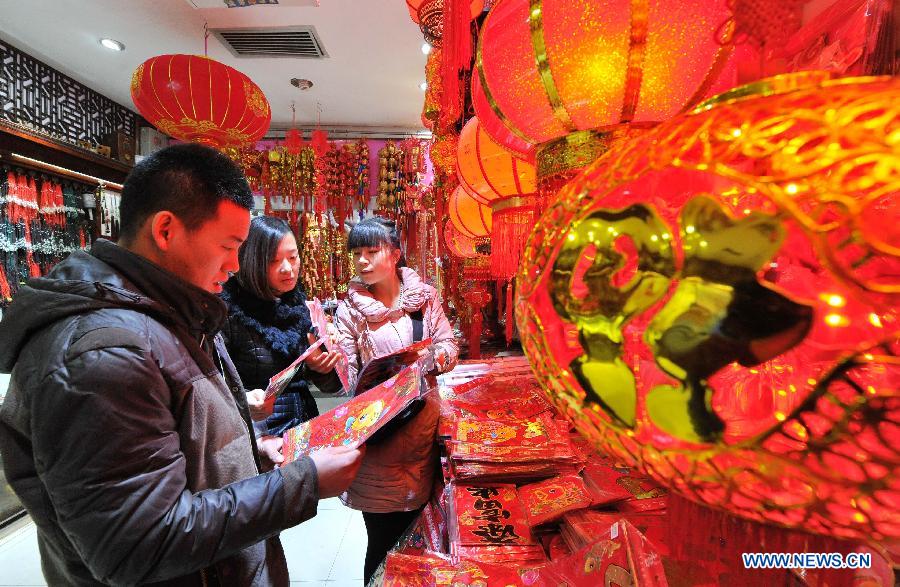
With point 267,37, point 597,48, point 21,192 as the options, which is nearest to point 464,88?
point 597,48

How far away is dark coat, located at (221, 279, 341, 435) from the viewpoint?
5.02 feet

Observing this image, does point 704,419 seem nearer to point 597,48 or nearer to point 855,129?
point 855,129

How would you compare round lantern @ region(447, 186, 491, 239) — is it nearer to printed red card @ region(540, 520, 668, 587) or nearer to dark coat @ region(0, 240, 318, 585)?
dark coat @ region(0, 240, 318, 585)

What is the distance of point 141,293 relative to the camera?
763 millimetres

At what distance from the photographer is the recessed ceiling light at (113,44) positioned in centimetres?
357

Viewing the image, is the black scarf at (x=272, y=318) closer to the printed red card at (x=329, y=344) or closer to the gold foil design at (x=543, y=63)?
the printed red card at (x=329, y=344)

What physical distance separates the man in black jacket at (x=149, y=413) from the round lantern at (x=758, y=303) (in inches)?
27.9

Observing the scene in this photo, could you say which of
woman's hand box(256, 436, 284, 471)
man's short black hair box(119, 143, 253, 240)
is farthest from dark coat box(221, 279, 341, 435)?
man's short black hair box(119, 143, 253, 240)

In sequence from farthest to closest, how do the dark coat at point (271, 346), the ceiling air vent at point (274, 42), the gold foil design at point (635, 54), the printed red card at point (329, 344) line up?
the ceiling air vent at point (274, 42), the printed red card at point (329, 344), the dark coat at point (271, 346), the gold foil design at point (635, 54)

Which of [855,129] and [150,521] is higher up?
[855,129]

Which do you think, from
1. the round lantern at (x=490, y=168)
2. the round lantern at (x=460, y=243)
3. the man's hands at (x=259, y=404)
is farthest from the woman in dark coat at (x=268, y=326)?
the round lantern at (x=460, y=243)

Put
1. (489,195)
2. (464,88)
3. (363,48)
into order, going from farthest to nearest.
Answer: (363,48) → (464,88) → (489,195)

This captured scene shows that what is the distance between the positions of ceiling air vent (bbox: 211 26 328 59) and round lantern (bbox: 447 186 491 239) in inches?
93.3

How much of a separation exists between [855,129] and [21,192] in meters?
5.01
